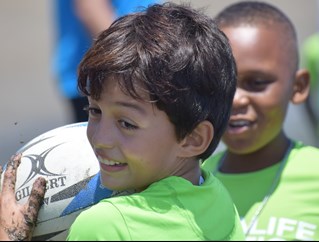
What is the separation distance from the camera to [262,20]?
4.60 m

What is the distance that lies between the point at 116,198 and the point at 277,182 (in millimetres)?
1638

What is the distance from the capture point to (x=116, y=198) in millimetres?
2838

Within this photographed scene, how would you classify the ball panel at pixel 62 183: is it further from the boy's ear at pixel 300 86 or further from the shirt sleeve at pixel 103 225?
the boy's ear at pixel 300 86

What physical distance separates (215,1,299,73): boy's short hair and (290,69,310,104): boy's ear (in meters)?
0.05

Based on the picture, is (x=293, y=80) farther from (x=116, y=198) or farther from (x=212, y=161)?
(x=116, y=198)

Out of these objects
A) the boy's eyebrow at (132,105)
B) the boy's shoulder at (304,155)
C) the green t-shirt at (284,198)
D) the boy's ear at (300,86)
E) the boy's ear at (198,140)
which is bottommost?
the green t-shirt at (284,198)

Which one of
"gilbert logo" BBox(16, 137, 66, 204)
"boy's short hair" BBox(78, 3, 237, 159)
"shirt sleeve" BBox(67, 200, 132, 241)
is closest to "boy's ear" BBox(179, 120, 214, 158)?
"boy's short hair" BBox(78, 3, 237, 159)

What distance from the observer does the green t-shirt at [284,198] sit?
4051 millimetres

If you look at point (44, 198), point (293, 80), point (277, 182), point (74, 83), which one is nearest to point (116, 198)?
point (44, 198)

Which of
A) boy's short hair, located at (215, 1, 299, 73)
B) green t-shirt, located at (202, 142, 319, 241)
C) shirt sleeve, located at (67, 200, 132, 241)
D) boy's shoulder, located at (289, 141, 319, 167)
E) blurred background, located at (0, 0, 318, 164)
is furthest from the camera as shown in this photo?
blurred background, located at (0, 0, 318, 164)

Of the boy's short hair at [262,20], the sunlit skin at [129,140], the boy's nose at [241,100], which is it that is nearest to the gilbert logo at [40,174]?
the sunlit skin at [129,140]

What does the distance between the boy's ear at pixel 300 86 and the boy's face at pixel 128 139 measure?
1.82 meters

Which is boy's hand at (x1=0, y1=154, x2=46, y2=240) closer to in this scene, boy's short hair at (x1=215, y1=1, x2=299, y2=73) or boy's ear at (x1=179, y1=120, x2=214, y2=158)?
boy's ear at (x1=179, y1=120, x2=214, y2=158)

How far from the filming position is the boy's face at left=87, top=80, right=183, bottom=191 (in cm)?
285
